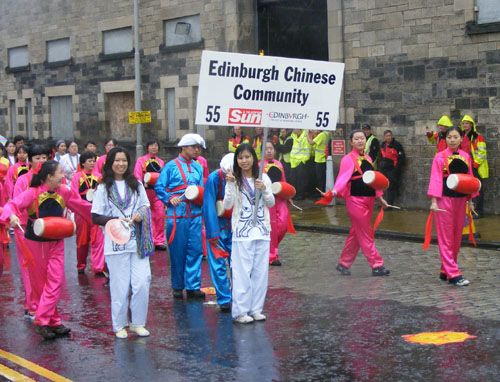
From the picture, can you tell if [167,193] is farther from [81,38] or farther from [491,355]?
[81,38]

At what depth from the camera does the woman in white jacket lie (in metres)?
7.83

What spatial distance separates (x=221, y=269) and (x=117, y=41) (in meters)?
18.4

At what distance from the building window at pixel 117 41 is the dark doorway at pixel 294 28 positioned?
4.92m

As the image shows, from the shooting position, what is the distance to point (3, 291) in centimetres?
1005

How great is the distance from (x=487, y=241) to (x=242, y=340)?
6467 mm

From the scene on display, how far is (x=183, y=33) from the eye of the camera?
23250 millimetres

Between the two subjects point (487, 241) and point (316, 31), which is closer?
point (487, 241)

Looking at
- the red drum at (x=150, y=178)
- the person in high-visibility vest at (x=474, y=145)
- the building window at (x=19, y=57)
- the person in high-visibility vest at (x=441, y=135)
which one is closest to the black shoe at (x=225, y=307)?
the red drum at (x=150, y=178)

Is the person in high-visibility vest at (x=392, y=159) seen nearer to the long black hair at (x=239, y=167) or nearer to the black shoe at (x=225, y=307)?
the black shoe at (x=225, y=307)

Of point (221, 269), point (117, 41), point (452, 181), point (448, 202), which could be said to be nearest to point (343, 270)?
point (448, 202)

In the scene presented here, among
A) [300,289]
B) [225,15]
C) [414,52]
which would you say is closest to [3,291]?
[300,289]

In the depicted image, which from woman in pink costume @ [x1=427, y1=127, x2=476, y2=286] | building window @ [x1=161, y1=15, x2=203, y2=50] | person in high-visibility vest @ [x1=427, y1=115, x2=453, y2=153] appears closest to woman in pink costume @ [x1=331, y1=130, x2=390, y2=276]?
woman in pink costume @ [x1=427, y1=127, x2=476, y2=286]

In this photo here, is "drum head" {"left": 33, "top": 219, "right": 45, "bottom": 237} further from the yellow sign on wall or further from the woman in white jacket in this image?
the yellow sign on wall

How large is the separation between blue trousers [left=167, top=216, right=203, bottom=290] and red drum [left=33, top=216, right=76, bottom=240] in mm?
1833
